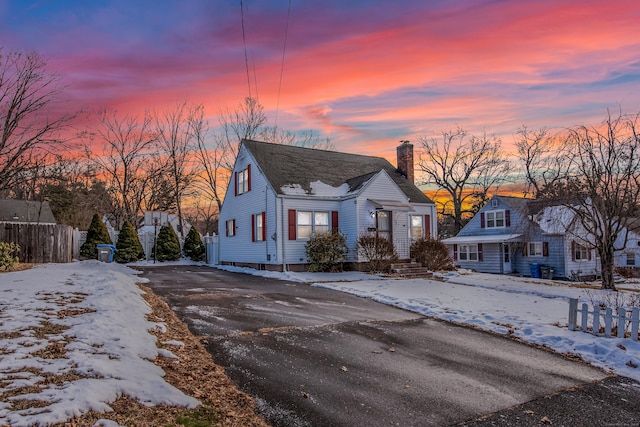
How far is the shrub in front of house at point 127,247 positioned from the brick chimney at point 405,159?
17.8 metres

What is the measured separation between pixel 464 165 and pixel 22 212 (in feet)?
132

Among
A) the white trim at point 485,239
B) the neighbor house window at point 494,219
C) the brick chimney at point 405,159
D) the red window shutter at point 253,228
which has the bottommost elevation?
the white trim at point 485,239

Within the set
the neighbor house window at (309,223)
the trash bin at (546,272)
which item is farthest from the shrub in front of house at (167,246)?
the trash bin at (546,272)

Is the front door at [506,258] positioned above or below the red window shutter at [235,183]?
below

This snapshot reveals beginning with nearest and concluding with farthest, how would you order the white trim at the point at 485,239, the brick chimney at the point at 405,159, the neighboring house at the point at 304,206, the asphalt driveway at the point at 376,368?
the asphalt driveway at the point at 376,368
the neighboring house at the point at 304,206
the brick chimney at the point at 405,159
the white trim at the point at 485,239

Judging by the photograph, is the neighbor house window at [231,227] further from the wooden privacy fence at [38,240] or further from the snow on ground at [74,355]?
the snow on ground at [74,355]

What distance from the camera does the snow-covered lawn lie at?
311 centimetres

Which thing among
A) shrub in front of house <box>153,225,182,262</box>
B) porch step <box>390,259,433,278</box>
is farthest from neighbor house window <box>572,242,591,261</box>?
shrub in front of house <box>153,225,182,262</box>

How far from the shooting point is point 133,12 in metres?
10.9

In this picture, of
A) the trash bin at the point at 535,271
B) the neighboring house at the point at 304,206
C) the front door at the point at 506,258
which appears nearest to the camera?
the neighboring house at the point at 304,206

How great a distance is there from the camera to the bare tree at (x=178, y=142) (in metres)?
34.2

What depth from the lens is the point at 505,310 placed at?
896cm

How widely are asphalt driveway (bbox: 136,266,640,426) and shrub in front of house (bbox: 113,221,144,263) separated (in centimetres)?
1786

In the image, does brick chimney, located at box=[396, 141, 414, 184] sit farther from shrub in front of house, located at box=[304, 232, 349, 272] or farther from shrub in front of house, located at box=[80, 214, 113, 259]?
shrub in front of house, located at box=[80, 214, 113, 259]
